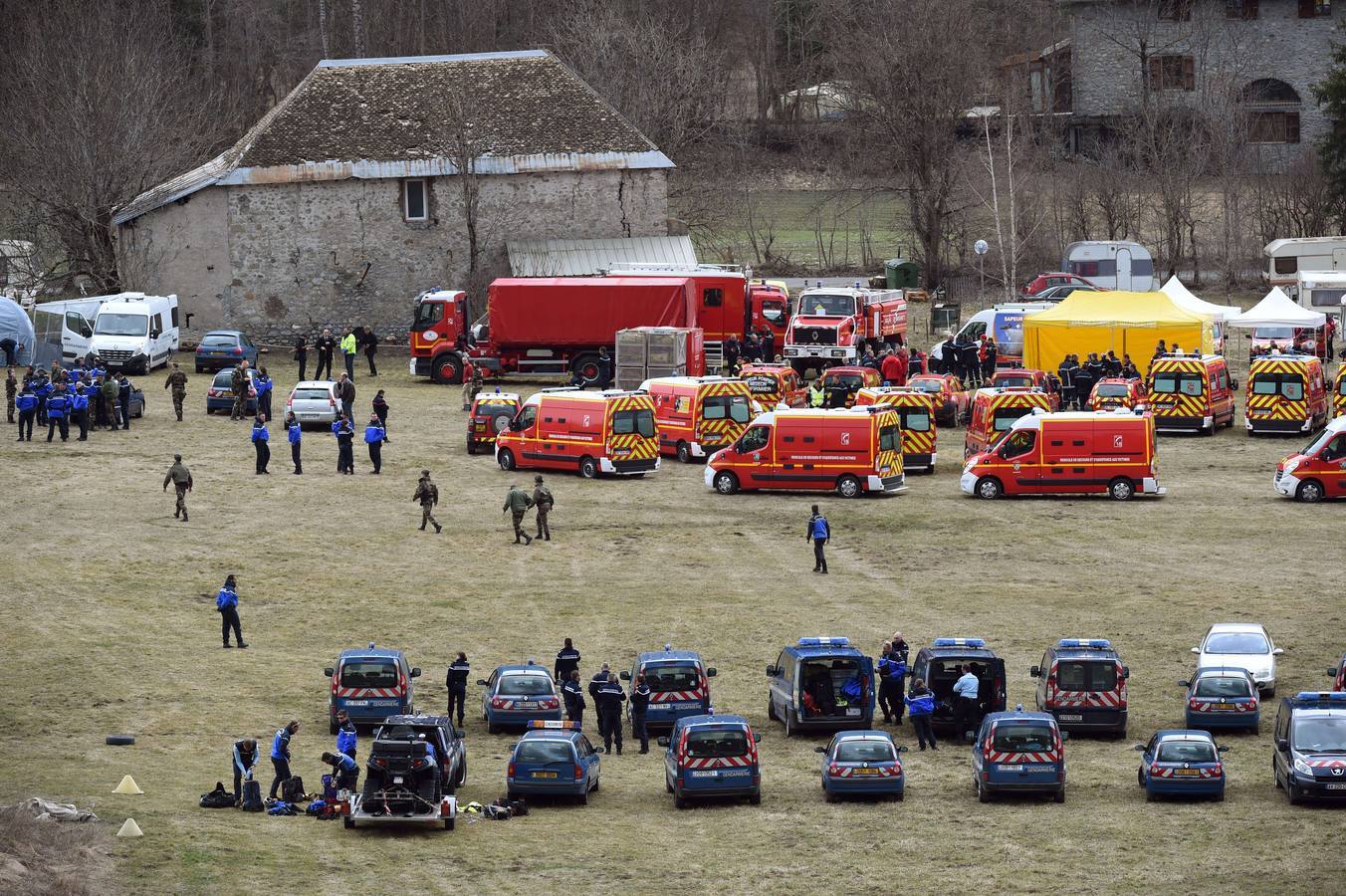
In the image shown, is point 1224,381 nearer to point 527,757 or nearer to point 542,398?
point 542,398

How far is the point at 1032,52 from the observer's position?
10888cm

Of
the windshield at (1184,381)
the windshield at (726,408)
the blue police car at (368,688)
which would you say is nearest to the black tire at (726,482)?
the windshield at (726,408)

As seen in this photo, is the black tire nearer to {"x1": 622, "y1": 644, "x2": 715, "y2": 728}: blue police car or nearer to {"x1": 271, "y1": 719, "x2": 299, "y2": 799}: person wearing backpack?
{"x1": 622, "y1": 644, "x2": 715, "y2": 728}: blue police car

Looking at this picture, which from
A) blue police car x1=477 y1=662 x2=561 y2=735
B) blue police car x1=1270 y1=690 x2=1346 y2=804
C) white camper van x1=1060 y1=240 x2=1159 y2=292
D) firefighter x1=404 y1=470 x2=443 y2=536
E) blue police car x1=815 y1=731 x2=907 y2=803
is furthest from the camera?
white camper van x1=1060 y1=240 x2=1159 y2=292

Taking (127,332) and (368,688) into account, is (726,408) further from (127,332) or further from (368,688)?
(368,688)

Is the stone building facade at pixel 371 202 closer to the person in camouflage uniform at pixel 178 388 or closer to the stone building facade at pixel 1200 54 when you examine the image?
the person in camouflage uniform at pixel 178 388

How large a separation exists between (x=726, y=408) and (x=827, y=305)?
14.4 meters

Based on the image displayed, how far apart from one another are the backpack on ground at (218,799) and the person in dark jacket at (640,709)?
620 cm

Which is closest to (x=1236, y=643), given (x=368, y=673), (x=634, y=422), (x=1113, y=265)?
(x=368, y=673)

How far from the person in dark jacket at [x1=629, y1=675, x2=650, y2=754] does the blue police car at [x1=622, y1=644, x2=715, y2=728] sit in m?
0.16

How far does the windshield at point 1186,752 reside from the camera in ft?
84.1

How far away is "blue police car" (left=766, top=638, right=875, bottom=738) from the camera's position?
29.3 metres

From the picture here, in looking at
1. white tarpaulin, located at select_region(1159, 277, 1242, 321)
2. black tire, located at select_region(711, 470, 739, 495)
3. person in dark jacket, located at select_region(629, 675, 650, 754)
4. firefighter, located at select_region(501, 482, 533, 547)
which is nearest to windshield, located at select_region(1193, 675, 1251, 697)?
person in dark jacket, located at select_region(629, 675, 650, 754)

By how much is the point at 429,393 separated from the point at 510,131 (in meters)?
15.7
